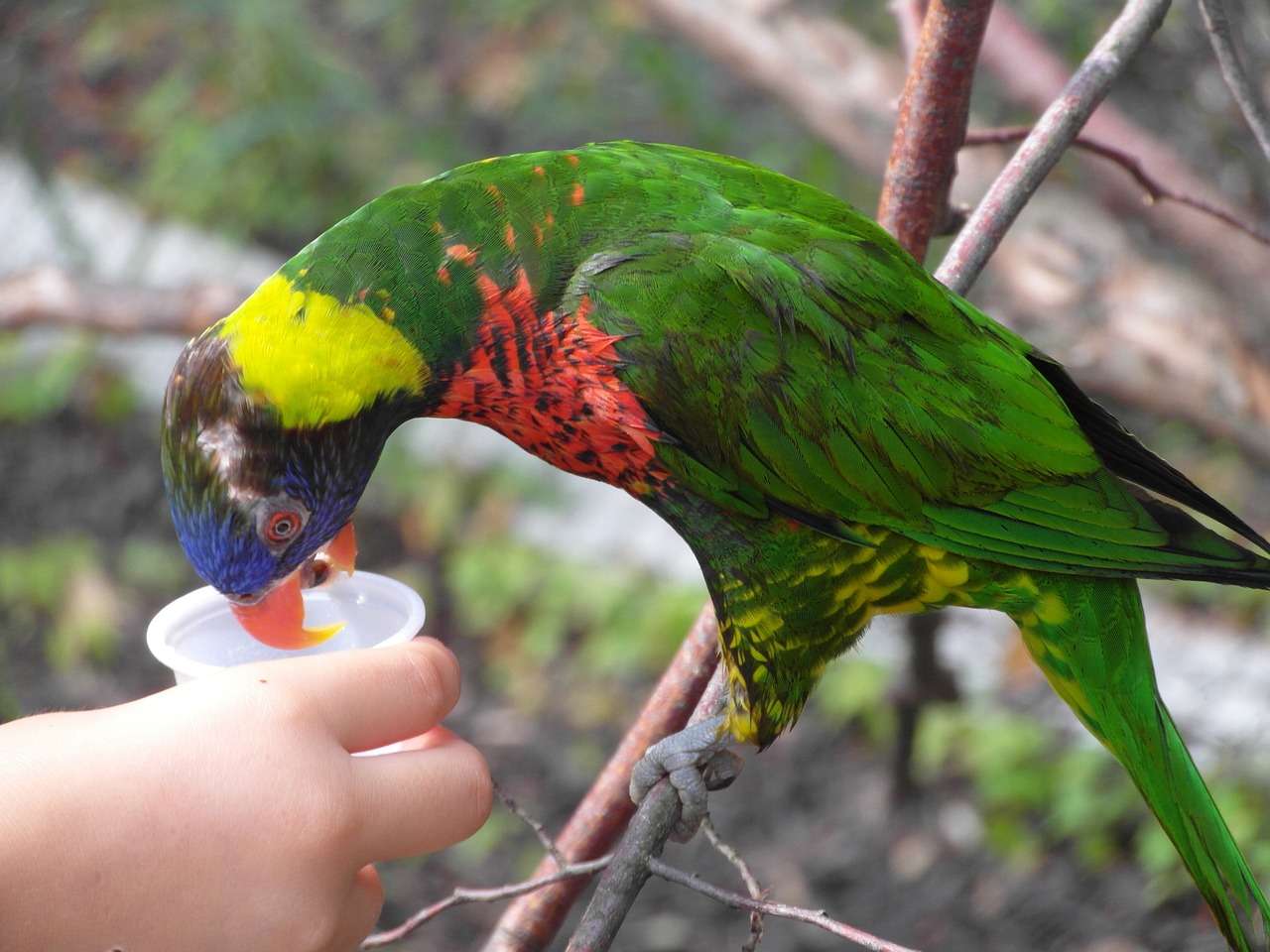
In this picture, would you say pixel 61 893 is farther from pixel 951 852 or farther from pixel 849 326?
pixel 951 852

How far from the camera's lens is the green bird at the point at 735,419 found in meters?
1.53

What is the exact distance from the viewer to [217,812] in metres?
1.27

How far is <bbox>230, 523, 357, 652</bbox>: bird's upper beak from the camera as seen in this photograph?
1630 millimetres

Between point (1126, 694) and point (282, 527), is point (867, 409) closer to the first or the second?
point (1126, 694)

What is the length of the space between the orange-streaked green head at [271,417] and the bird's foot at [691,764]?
0.62 meters

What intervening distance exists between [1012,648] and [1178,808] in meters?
1.85

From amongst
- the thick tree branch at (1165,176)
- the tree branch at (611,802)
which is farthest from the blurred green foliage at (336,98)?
the tree branch at (611,802)

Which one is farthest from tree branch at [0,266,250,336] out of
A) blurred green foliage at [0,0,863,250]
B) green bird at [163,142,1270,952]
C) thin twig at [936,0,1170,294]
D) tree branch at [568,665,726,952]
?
tree branch at [568,665,726,952]

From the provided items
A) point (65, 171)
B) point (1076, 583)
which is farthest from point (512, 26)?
point (1076, 583)

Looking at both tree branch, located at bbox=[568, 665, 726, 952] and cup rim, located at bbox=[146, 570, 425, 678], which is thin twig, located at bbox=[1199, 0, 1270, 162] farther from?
cup rim, located at bbox=[146, 570, 425, 678]

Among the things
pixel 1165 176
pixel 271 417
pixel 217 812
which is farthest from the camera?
pixel 1165 176

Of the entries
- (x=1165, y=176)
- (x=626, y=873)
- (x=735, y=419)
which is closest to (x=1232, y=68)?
(x=735, y=419)

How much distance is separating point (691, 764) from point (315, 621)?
2.16 ft

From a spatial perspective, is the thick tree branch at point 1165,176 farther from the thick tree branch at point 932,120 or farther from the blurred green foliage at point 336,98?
the blurred green foliage at point 336,98
